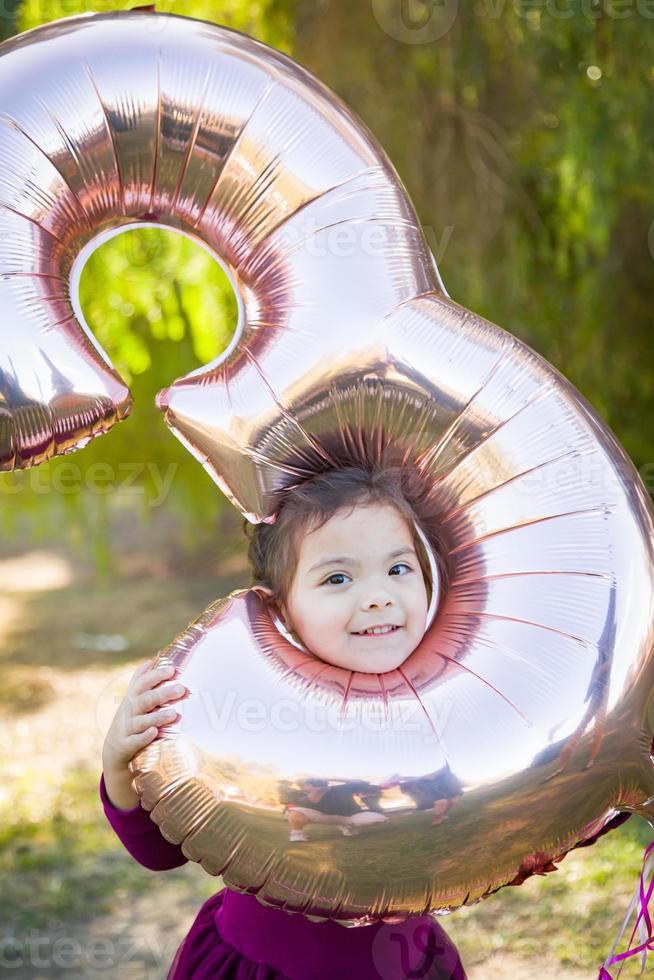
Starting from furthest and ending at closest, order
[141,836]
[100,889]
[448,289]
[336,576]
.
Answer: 1. [448,289]
2. [100,889]
3. [141,836]
4. [336,576]

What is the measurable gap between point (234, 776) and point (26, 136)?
0.82 m

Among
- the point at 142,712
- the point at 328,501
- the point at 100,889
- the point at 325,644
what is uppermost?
the point at 328,501

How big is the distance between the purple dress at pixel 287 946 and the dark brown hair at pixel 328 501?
15.8 inches

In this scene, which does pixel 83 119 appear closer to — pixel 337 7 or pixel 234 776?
pixel 234 776

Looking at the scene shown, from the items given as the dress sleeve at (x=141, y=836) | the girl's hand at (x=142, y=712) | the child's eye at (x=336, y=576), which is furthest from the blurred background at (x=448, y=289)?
the child's eye at (x=336, y=576)

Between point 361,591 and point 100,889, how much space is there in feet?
7.20

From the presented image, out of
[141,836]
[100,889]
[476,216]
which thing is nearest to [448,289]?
[476,216]

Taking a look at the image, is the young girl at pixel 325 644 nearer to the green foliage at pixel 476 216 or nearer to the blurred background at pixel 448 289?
the blurred background at pixel 448 289

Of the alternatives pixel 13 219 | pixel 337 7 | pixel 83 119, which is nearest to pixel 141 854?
pixel 13 219

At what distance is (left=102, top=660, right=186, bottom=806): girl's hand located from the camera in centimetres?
133

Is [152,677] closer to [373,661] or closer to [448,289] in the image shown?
[373,661]

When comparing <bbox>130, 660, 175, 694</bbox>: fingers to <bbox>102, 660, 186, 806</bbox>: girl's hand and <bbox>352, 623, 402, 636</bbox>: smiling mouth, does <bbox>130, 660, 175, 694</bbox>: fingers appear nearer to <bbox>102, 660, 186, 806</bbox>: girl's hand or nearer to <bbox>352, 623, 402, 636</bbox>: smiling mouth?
<bbox>102, 660, 186, 806</bbox>: girl's hand

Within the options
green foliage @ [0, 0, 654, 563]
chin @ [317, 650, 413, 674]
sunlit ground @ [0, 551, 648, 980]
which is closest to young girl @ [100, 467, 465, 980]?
chin @ [317, 650, 413, 674]

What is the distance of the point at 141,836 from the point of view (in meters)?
1.55
